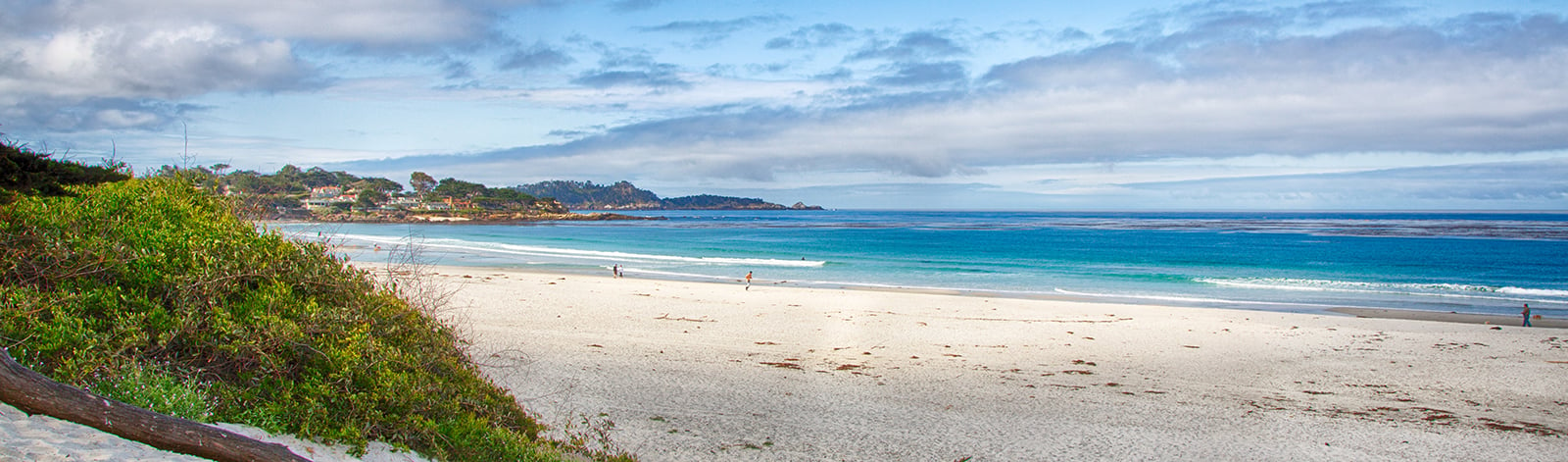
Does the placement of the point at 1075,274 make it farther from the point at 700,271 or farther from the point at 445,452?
the point at 445,452

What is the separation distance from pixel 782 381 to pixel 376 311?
5362 mm

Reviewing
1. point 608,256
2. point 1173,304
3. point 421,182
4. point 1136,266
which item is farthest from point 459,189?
point 1173,304

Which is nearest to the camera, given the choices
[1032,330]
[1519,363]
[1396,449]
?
[1396,449]

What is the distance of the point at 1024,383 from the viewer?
33.7 feet

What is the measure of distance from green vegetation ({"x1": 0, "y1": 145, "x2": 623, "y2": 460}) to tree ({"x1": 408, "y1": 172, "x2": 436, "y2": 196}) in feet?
358

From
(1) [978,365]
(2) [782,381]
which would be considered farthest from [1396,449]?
(2) [782,381]

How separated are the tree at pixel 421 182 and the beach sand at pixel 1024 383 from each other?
96782mm

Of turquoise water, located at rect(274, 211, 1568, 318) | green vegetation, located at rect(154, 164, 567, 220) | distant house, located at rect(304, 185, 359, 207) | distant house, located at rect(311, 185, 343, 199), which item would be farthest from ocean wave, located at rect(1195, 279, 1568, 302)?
distant house, located at rect(311, 185, 343, 199)

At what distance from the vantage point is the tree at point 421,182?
106 meters

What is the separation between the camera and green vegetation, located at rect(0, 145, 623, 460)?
4.25m

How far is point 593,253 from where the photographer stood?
41188 millimetres

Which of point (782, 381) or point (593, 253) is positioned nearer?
point (782, 381)

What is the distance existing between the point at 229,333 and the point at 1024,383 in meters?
8.57

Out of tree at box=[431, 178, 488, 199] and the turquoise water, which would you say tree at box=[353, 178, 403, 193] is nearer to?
tree at box=[431, 178, 488, 199]
